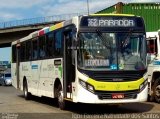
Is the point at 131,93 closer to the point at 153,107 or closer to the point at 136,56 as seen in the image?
the point at 136,56

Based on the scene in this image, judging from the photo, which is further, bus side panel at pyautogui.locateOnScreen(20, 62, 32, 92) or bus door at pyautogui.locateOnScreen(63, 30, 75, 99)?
bus side panel at pyautogui.locateOnScreen(20, 62, 32, 92)

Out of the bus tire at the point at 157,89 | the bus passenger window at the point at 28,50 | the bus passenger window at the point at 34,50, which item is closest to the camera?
the bus tire at the point at 157,89

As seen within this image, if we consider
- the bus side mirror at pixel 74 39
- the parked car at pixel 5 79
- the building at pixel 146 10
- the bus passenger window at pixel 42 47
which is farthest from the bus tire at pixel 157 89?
the parked car at pixel 5 79

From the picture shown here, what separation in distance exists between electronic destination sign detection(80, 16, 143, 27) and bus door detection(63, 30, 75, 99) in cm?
89

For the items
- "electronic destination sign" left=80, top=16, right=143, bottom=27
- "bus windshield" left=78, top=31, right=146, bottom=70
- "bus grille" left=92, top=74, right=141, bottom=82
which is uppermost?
"electronic destination sign" left=80, top=16, right=143, bottom=27

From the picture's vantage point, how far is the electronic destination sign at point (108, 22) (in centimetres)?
1402

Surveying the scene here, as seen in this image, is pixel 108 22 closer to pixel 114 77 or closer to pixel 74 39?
pixel 74 39

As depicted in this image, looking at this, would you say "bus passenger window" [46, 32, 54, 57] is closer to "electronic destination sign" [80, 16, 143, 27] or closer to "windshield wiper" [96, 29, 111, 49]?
"electronic destination sign" [80, 16, 143, 27]

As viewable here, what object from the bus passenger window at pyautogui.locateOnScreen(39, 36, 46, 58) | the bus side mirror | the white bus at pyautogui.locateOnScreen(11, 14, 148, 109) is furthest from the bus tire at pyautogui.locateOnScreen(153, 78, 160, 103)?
the bus side mirror

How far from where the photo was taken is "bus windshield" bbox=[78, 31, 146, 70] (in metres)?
13.7

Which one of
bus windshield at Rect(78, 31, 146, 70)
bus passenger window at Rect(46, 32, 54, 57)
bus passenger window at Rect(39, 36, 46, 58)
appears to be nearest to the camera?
bus windshield at Rect(78, 31, 146, 70)

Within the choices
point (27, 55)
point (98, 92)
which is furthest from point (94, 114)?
point (27, 55)

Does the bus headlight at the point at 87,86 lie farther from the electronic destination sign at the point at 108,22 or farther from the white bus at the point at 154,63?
the white bus at the point at 154,63

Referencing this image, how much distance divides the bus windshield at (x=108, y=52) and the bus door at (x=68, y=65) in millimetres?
876
